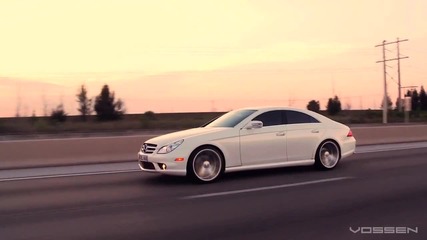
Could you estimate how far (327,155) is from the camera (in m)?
11.4

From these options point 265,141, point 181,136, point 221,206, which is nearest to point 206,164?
point 181,136

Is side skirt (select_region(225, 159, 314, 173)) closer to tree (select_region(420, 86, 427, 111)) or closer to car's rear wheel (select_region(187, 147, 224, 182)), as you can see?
car's rear wheel (select_region(187, 147, 224, 182))

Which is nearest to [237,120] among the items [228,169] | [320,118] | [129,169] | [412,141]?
[228,169]

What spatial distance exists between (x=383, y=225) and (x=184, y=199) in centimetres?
321

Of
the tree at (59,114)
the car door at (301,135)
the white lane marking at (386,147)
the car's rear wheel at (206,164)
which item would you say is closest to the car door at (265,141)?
the car door at (301,135)

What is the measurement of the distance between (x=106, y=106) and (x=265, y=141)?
63058 millimetres

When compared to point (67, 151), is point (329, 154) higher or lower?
lower

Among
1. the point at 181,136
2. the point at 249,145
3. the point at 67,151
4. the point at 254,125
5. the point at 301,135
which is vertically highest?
the point at 254,125

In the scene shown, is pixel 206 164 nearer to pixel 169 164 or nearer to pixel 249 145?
pixel 169 164

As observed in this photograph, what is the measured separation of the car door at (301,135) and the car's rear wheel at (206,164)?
5.89ft

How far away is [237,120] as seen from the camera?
412 inches

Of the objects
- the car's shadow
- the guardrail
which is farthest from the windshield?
the guardrail

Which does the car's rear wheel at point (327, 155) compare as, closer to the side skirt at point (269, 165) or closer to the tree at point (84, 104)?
the side skirt at point (269, 165)

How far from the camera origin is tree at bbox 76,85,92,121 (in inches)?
2766
